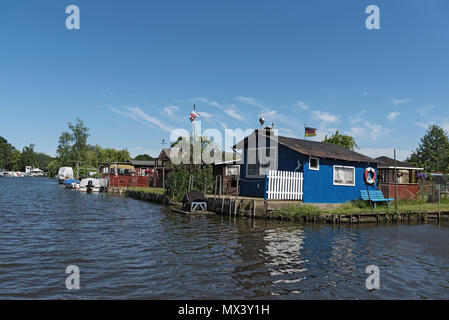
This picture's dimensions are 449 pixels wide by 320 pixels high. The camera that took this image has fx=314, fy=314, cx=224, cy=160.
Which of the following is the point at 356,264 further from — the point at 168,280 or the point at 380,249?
the point at 168,280

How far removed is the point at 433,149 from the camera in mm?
65625

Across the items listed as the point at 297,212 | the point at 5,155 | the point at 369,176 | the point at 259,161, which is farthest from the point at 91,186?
the point at 5,155

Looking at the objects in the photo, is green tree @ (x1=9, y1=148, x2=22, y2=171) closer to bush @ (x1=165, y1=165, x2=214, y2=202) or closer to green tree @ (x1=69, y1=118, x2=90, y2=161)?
green tree @ (x1=69, y1=118, x2=90, y2=161)

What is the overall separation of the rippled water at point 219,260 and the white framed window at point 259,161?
7744 mm

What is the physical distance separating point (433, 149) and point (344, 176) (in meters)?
54.8

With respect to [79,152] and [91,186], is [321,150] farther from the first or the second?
[79,152]

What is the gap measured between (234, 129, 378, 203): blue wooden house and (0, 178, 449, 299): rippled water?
4.84 m

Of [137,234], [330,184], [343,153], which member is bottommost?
[137,234]

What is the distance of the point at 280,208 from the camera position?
802 inches
